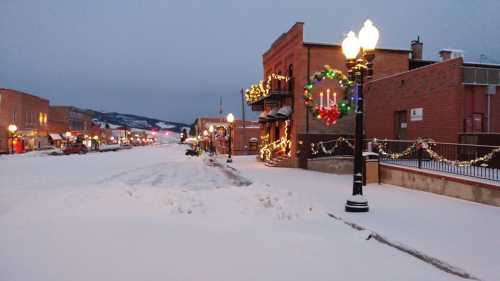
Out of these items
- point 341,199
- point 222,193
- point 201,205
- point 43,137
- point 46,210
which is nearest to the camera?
point 46,210

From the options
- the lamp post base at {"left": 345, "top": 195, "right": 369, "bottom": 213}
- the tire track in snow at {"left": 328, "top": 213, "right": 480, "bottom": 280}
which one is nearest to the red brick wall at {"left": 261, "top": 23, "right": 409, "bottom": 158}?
the lamp post base at {"left": 345, "top": 195, "right": 369, "bottom": 213}

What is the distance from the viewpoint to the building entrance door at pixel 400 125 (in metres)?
22.7

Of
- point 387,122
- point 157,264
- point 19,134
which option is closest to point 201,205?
point 157,264

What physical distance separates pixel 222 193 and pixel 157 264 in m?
7.84

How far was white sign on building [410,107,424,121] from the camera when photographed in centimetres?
2075

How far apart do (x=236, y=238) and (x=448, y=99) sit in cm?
1443

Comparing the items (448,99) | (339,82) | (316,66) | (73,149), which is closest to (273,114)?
(316,66)

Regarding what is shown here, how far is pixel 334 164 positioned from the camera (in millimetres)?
23781

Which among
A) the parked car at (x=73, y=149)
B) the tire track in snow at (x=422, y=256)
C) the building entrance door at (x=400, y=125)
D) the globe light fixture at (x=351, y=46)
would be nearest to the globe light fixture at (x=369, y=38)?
the globe light fixture at (x=351, y=46)

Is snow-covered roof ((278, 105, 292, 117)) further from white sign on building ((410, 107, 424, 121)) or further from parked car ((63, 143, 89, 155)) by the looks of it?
parked car ((63, 143, 89, 155))

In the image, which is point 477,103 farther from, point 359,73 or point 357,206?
point 357,206

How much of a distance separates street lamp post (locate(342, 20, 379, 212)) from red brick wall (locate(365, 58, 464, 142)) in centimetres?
466

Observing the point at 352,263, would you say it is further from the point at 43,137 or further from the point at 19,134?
the point at 43,137

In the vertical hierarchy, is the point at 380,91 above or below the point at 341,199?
above
